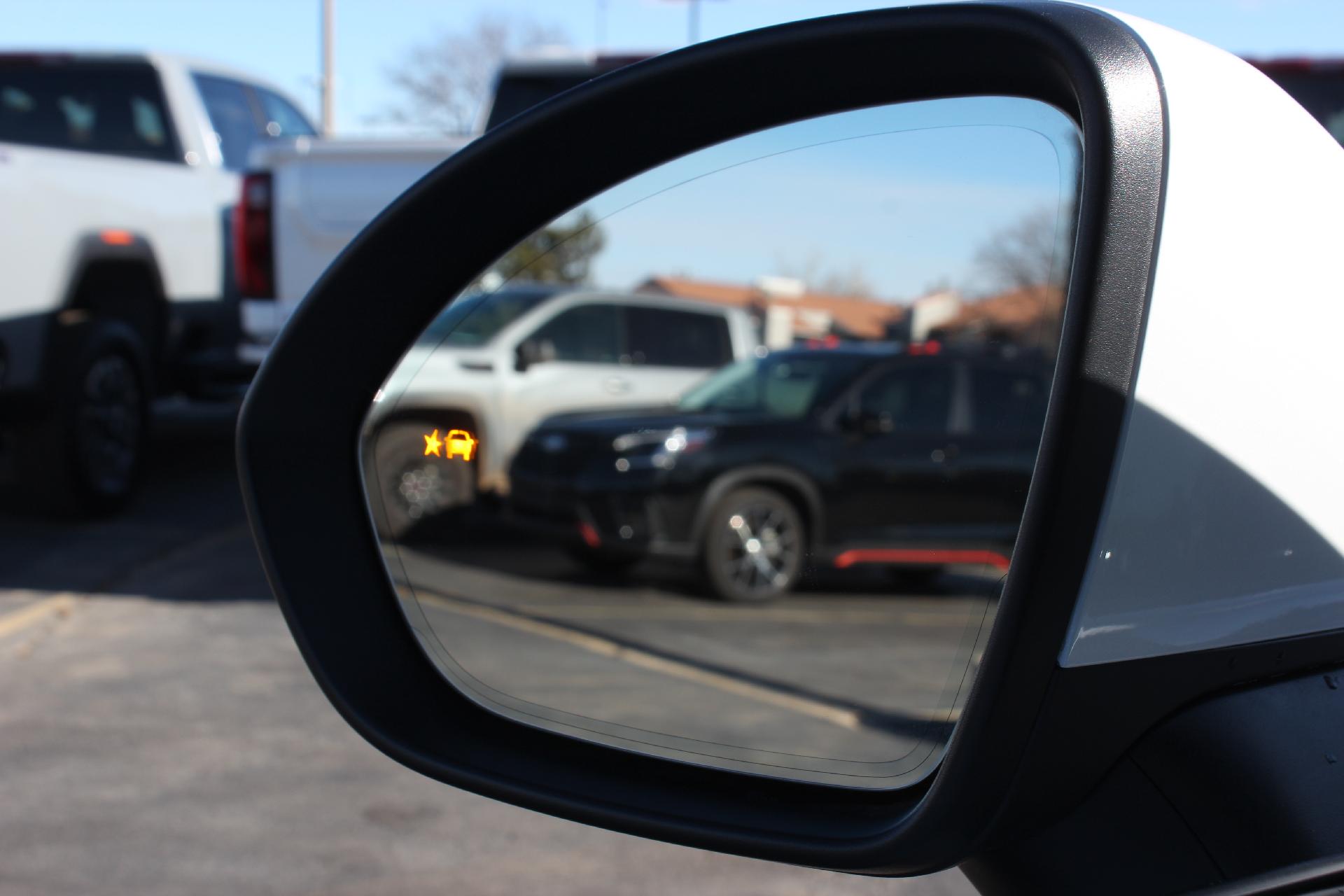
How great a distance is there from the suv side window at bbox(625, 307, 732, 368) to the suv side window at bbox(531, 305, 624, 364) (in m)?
0.12

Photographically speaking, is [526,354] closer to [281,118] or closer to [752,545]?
[752,545]

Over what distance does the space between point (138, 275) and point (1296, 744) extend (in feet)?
23.6

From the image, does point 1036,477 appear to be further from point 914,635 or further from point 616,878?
point 914,635

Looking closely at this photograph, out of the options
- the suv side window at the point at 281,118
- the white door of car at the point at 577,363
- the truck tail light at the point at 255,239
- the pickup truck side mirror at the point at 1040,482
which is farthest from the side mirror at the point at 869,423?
the pickup truck side mirror at the point at 1040,482

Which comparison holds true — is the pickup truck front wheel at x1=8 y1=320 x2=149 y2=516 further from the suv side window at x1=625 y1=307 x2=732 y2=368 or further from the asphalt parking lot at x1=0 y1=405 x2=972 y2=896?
the suv side window at x1=625 y1=307 x2=732 y2=368

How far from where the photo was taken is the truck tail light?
6.74m

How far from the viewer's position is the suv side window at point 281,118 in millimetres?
8914

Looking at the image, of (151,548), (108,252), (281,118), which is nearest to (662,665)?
(151,548)

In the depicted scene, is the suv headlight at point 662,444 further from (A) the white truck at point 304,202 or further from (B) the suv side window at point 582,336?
(A) the white truck at point 304,202

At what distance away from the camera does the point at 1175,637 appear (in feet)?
3.19

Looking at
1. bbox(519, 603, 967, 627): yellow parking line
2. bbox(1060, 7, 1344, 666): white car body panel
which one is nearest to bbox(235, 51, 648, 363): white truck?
bbox(519, 603, 967, 627): yellow parking line

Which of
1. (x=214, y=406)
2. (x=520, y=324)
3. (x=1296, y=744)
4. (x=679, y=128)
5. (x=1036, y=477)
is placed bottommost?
(x=214, y=406)

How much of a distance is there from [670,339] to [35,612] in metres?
4.28

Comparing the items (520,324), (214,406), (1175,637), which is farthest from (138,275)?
(1175,637)
